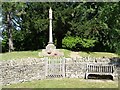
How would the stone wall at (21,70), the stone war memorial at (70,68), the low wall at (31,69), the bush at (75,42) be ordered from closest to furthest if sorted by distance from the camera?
the stone wall at (21,70) < the low wall at (31,69) < the stone war memorial at (70,68) < the bush at (75,42)

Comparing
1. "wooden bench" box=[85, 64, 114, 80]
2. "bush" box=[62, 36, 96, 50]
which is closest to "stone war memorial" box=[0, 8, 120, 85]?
"wooden bench" box=[85, 64, 114, 80]

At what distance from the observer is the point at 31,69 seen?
17.2m

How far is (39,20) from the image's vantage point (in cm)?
3031

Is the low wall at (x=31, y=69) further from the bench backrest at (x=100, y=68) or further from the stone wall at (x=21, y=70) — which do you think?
the bench backrest at (x=100, y=68)

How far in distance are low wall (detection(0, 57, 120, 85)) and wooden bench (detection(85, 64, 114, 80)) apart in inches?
11.6

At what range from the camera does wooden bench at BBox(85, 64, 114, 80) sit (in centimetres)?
1844

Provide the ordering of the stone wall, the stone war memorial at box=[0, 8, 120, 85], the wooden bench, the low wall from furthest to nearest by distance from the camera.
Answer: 1. the wooden bench
2. the stone war memorial at box=[0, 8, 120, 85]
3. the low wall
4. the stone wall

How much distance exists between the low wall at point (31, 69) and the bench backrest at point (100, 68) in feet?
1.00

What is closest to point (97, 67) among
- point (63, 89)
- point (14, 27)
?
point (63, 89)

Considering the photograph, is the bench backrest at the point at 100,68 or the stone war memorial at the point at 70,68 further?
the bench backrest at the point at 100,68

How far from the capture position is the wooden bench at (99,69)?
60.5 ft

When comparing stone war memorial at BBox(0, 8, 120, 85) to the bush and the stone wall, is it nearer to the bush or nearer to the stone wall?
the stone wall

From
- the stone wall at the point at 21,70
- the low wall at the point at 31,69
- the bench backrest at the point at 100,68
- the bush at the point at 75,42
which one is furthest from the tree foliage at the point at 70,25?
the stone wall at the point at 21,70

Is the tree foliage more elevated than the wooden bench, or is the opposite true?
the tree foliage
